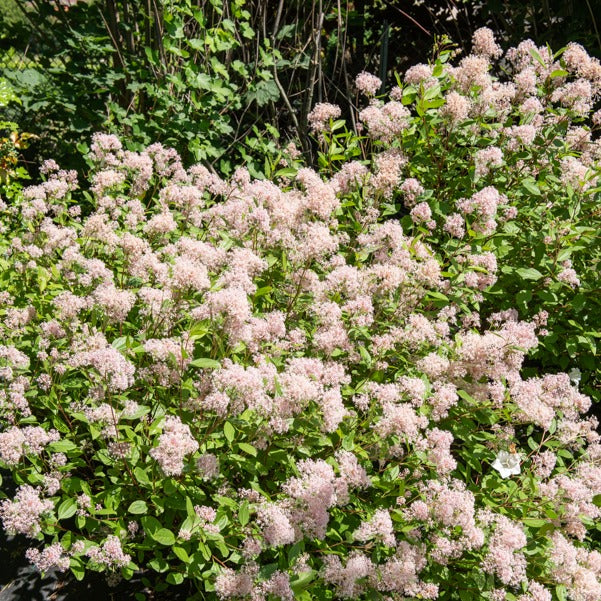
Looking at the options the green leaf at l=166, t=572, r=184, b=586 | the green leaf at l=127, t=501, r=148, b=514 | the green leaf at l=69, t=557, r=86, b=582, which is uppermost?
the green leaf at l=127, t=501, r=148, b=514

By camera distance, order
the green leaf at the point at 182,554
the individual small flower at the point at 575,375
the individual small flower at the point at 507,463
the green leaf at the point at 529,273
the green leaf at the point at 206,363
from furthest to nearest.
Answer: the individual small flower at the point at 575,375 → the green leaf at the point at 529,273 → the individual small flower at the point at 507,463 → the green leaf at the point at 206,363 → the green leaf at the point at 182,554

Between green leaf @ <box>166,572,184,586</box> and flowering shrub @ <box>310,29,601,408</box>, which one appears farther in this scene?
flowering shrub @ <box>310,29,601,408</box>

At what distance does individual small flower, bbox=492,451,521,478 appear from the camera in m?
2.47

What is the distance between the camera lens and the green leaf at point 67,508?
82.3 inches

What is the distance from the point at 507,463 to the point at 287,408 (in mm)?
1037

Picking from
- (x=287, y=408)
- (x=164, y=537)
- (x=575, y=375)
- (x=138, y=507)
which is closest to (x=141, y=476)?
(x=138, y=507)

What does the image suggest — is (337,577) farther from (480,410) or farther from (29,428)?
(29,428)

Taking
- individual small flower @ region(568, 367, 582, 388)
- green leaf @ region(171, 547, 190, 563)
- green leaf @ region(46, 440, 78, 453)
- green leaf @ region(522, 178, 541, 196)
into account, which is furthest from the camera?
individual small flower @ region(568, 367, 582, 388)

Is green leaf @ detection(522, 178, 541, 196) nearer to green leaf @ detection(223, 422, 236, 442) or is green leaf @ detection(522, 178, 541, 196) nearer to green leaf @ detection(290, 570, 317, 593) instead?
green leaf @ detection(223, 422, 236, 442)

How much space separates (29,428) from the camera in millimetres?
2139

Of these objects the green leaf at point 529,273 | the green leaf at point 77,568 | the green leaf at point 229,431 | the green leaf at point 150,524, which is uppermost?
the green leaf at point 529,273

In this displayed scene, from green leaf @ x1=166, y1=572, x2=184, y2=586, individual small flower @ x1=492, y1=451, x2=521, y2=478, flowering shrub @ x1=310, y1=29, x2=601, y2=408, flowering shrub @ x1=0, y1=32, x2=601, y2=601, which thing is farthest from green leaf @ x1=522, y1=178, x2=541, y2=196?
green leaf @ x1=166, y1=572, x2=184, y2=586

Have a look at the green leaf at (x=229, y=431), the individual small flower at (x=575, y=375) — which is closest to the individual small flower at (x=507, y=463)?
the individual small flower at (x=575, y=375)

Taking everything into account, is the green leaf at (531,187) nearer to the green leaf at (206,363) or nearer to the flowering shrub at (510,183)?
the flowering shrub at (510,183)
